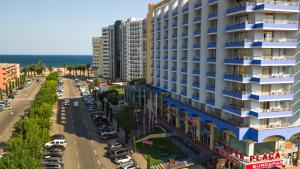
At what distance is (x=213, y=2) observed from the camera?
6331 cm

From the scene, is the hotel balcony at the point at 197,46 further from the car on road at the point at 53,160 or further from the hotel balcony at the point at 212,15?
the car on road at the point at 53,160

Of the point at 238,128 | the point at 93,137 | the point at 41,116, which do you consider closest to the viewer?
the point at 238,128

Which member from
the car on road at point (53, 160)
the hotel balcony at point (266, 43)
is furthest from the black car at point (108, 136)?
the hotel balcony at point (266, 43)

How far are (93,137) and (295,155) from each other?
46374mm

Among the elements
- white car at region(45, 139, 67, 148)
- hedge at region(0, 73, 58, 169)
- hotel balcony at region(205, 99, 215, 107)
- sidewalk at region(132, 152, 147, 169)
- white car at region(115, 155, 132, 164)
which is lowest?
sidewalk at region(132, 152, 147, 169)

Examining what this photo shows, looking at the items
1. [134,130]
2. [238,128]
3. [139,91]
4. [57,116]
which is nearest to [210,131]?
[238,128]

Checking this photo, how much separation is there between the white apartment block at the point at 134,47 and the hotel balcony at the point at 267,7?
127770 mm

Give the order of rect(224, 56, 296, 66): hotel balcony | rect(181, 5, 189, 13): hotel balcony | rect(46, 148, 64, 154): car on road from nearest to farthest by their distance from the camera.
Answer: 1. rect(224, 56, 296, 66): hotel balcony
2. rect(46, 148, 64, 154): car on road
3. rect(181, 5, 189, 13): hotel balcony

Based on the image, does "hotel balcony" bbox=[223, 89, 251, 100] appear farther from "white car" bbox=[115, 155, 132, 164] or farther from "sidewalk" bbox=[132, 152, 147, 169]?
"white car" bbox=[115, 155, 132, 164]

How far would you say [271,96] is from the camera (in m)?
56.2

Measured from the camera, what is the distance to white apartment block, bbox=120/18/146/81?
7323 inches

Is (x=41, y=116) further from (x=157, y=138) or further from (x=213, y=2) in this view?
(x=213, y=2)

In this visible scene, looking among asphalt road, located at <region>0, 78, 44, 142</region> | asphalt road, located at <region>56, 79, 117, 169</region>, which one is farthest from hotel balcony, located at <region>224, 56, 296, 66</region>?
asphalt road, located at <region>0, 78, 44, 142</region>

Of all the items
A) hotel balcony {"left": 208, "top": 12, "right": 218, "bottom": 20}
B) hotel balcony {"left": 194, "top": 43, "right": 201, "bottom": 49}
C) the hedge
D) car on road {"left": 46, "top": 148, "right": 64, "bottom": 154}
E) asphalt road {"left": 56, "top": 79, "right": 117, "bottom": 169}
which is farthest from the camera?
hotel balcony {"left": 194, "top": 43, "right": 201, "bottom": 49}
